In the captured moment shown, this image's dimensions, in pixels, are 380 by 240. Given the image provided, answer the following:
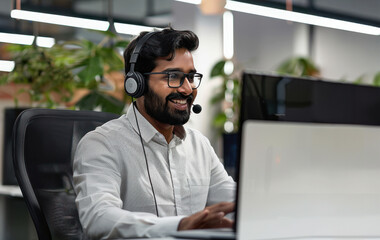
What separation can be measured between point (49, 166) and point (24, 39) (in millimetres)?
1784

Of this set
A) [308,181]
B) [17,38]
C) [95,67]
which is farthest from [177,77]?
[17,38]

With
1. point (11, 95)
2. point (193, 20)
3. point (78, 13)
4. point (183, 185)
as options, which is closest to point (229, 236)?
point (183, 185)

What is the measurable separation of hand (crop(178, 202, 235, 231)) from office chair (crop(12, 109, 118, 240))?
0.43 metres

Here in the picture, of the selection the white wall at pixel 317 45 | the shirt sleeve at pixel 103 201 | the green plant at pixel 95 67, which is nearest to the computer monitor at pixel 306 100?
the shirt sleeve at pixel 103 201

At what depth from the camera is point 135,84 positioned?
1.46 metres

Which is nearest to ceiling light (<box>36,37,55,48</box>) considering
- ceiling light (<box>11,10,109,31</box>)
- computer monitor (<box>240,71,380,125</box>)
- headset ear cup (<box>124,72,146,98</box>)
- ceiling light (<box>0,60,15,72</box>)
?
ceiling light (<box>11,10,109,31</box>)

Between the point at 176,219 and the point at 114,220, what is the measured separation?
0.17 meters

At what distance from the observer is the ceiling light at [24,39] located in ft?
9.79

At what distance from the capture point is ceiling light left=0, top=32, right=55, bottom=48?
2984 millimetres

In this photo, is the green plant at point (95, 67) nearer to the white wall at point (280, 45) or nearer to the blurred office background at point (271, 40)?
the blurred office background at point (271, 40)

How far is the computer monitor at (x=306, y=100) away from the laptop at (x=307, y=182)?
0.04 feet

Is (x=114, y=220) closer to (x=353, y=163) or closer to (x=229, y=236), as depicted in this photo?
(x=229, y=236)

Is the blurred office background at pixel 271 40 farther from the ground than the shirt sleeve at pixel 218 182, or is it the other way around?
the blurred office background at pixel 271 40

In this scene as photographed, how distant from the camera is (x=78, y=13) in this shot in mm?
3379
